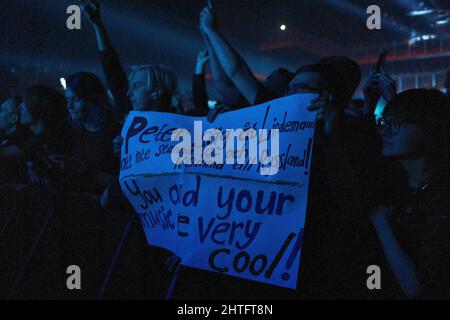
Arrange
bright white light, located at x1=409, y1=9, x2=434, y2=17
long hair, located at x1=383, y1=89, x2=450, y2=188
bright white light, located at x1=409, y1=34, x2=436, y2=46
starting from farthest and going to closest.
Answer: bright white light, located at x1=409, y1=34, x2=436, y2=46
bright white light, located at x1=409, y1=9, x2=434, y2=17
long hair, located at x1=383, y1=89, x2=450, y2=188

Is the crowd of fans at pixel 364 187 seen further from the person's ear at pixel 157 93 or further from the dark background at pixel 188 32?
the dark background at pixel 188 32

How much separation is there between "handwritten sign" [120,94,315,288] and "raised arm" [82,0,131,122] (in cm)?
85

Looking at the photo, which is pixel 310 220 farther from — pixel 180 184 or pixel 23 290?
pixel 23 290

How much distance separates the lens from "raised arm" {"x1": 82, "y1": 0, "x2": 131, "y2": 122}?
305cm

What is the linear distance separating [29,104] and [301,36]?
1248cm

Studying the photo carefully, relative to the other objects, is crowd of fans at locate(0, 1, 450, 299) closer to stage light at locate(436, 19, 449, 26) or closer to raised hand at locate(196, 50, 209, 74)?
raised hand at locate(196, 50, 209, 74)

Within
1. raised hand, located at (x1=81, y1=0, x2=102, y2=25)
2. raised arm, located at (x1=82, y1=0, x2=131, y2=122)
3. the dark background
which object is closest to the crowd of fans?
raised arm, located at (x1=82, y1=0, x2=131, y2=122)

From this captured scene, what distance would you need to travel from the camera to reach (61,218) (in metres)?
2.70

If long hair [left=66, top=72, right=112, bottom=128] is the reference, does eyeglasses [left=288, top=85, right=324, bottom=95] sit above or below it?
below

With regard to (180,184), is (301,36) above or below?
above

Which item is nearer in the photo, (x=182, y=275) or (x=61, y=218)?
(x=182, y=275)

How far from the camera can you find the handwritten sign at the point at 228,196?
1865mm

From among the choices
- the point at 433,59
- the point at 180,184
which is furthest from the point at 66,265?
the point at 433,59

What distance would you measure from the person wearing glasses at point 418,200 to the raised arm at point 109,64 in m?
1.89
